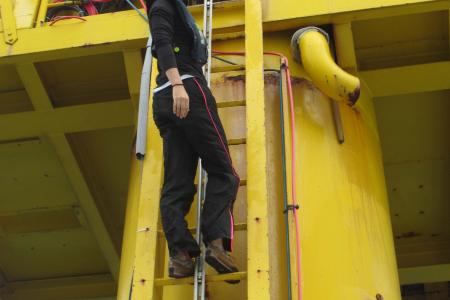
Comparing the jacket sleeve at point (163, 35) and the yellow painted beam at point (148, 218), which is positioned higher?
the jacket sleeve at point (163, 35)

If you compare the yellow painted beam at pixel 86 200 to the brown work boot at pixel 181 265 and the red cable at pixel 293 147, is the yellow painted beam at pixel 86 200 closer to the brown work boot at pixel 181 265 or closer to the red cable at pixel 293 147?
the red cable at pixel 293 147

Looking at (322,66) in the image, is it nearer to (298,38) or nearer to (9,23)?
(298,38)

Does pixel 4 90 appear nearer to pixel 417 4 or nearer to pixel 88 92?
pixel 88 92

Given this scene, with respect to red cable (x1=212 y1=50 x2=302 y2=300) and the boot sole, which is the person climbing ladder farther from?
red cable (x1=212 y1=50 x2=302 y2=300)

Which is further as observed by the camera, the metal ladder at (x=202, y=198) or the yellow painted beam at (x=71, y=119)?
the yellow painted beam at (x=71, y=119)

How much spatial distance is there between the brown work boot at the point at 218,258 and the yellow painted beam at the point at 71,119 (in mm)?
2721

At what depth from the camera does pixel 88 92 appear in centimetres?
621

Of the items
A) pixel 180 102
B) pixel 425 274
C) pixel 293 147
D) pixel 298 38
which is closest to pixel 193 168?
pixel 180 102

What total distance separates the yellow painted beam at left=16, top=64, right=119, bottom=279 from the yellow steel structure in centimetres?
2

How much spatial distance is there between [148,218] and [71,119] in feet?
8.39

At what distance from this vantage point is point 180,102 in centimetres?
364

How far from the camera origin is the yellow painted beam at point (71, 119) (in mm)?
6164

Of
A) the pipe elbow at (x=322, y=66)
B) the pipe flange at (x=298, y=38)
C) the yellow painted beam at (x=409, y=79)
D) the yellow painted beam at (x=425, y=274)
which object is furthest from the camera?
the yellow painted beam at (x=425, y=274)

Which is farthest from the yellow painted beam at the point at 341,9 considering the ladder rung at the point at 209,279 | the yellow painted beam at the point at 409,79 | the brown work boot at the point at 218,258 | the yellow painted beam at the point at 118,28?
the ladder rung at the point at 209,279
